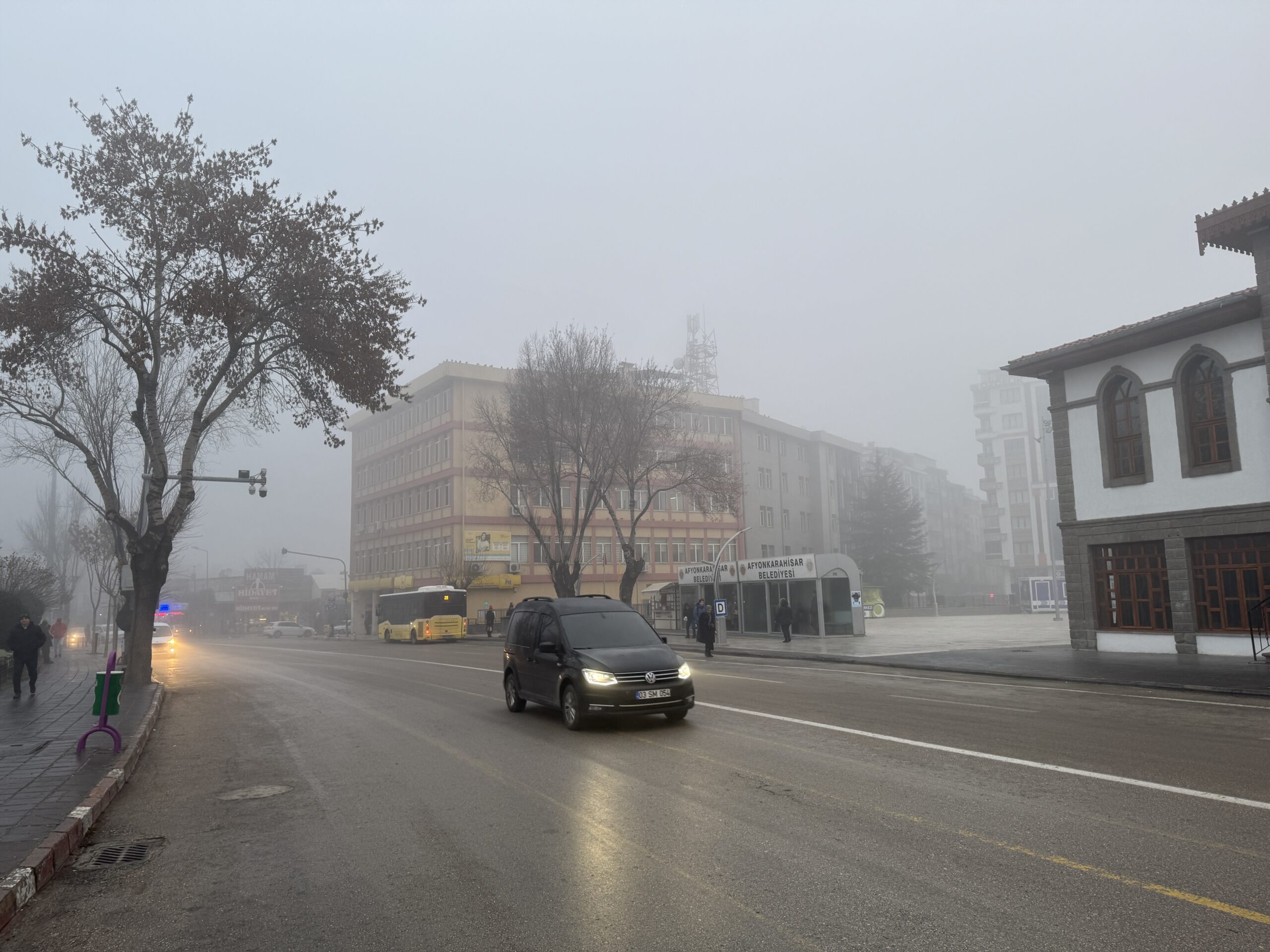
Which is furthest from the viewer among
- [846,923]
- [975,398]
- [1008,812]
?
[975,398]

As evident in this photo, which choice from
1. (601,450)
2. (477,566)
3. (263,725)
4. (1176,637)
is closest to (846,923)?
(263,725)

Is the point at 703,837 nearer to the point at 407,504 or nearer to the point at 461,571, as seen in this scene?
the point at 461,571

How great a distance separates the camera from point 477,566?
5778cm

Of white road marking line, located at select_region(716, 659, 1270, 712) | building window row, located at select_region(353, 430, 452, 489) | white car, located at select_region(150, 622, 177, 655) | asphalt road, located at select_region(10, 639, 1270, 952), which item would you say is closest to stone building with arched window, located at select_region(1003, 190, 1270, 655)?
white road marking line, located at select_region(716, 659, 1270, 712)

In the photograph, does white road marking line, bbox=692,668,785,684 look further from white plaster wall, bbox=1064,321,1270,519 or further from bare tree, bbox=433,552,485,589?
bare tree, bbox=433,552,485,589

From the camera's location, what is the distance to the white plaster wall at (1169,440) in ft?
68.1

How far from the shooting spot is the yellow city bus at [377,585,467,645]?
154ft

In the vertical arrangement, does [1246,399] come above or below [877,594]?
above

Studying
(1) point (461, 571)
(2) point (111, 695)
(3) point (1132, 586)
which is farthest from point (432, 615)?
(2) point (111, 695)

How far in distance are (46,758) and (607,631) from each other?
22.6ft

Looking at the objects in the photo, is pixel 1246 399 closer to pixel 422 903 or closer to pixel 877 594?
pixel 422 903

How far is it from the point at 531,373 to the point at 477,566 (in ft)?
75.5

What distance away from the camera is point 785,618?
113 feet

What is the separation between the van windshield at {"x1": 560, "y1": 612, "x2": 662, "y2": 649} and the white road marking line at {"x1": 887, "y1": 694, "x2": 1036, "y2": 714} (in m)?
4.72
